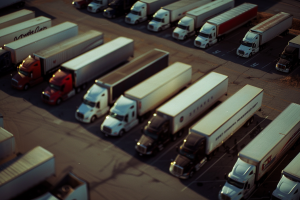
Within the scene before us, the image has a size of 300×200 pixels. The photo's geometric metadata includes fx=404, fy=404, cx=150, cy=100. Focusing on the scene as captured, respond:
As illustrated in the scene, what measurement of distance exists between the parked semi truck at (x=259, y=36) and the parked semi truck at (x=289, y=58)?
4088 millimetres

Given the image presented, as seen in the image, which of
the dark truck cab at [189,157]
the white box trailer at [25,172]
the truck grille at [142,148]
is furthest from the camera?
the truck grille at [142,148]

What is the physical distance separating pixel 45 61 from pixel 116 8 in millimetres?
22527

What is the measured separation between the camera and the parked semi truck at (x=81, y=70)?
45.2m

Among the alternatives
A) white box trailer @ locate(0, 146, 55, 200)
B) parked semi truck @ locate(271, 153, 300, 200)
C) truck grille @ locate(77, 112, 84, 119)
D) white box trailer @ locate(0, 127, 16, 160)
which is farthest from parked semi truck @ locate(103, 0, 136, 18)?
parked semi truck @ locate(271, 153, 300, 200)

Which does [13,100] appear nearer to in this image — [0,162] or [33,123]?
[33,123]

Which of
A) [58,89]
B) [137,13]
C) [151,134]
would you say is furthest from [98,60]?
[137,13]

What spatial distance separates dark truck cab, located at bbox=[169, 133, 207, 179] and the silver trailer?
54.8 ft

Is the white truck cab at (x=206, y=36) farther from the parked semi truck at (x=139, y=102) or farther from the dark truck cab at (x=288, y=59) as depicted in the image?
the parked semi truck at (x=139, y=102)

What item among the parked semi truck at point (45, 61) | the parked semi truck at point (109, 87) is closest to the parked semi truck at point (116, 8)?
the parked semi truck at point (45, 61)

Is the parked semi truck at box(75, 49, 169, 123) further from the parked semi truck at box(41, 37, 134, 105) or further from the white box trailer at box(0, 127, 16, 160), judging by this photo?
the white box trailer at box(0, 127, 16, 160)

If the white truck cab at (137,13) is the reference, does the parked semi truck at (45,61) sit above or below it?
below

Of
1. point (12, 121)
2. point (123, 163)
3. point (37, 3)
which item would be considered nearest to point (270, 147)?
point (123, 163)

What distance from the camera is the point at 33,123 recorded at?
140ft

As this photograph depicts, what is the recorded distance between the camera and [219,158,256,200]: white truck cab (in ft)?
105
